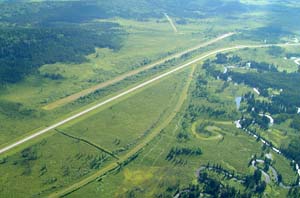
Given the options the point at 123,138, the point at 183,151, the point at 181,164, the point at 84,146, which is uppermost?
the point at 123,138

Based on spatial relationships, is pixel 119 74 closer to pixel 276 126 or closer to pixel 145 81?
pixel 145 81

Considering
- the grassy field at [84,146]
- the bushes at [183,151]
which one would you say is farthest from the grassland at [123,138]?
the bushes at [183,151]

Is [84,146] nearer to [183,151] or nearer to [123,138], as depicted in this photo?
[123,138]

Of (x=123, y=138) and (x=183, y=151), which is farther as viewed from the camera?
(x=123, y=138)

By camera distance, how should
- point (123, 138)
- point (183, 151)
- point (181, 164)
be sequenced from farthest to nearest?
point (123, 138) < point (183, 151) < point (181, 164)

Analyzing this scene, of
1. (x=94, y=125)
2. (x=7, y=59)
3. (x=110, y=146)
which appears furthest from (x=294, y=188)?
(x=7, y=59)

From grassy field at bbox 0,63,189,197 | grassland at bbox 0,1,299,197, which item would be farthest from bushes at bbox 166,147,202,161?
grassy field at bbox 0,63,189,197

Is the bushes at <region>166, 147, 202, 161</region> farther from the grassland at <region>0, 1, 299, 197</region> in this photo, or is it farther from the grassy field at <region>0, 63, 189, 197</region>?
the grassy field at <region>0, 63, 189, 197</region>

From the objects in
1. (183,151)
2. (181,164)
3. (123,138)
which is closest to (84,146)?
(123,138)

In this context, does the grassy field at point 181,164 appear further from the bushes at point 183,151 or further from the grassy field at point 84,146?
the grassy field at point 84,146

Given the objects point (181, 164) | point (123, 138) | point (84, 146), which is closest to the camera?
point (181, 164)

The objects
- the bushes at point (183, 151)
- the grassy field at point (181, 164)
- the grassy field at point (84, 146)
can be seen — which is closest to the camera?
the grassy field at point (181, 164)
